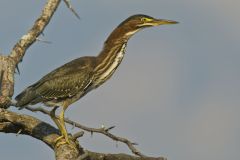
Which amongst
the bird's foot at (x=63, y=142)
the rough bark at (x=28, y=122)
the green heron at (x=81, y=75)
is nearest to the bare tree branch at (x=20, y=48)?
the rough bark at (x=28, y=122)

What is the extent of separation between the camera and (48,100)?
1030cm

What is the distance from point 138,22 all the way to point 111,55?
2.67ft

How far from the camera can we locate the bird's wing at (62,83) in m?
10.2

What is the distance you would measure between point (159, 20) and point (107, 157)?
136 inches

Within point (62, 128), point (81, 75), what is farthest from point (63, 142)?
point (81, 75)

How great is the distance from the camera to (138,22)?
10820mm

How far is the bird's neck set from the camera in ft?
34.0

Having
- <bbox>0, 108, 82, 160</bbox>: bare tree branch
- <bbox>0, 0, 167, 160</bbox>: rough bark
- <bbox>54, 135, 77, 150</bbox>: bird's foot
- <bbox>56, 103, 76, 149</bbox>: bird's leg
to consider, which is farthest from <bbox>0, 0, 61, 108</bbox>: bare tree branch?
<bbox>54, 135, 77, 150</bbox>: bird's foot

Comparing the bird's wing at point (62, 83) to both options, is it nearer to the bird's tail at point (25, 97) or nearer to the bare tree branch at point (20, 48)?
the bird's tail at point (25, 97)

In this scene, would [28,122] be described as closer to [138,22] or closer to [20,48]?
[20,48]

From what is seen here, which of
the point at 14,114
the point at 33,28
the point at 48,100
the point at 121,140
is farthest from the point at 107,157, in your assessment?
the point at 33,28

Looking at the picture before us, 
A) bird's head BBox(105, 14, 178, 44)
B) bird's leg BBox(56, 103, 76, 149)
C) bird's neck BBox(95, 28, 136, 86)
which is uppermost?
bird's head BBox(105, 14, 178, 44)

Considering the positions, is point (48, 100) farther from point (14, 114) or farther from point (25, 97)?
point (14, 114)

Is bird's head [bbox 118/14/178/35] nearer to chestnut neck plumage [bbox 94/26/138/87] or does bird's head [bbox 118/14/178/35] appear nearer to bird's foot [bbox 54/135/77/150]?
chestnut neck plumage [bbox 94/26/138/87]
